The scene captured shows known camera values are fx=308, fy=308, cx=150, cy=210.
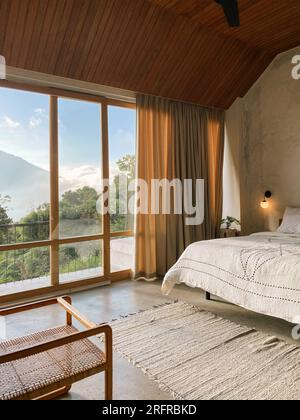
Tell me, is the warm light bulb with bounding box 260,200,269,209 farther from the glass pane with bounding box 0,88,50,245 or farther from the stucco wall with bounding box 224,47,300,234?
the glass pane with bounding box 0,88,50,245

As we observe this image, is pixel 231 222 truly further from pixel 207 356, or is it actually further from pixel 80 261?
pixel 207 356

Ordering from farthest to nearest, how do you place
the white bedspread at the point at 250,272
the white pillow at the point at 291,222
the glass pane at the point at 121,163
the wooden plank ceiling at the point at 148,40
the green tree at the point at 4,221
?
the glass pane at the point at 121,163 < the white pillow at the point at 291,222 < the green tree at the point at 4,221 < the wooden plank ceiling at the point at 148,40 < the white bedspread at the point at 250,272

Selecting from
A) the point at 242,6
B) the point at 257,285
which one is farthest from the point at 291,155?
the point at 257,285

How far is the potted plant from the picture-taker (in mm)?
4785

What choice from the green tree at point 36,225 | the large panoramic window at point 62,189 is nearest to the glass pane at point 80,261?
the large panoramic window at point 62,189

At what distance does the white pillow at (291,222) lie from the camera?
3887mm

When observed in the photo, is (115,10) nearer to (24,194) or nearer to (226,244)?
Result: (24,194)

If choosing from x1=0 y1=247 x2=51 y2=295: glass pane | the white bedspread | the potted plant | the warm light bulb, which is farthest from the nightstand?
x1=0 y1=247 x2=51 y2=295: glass pane

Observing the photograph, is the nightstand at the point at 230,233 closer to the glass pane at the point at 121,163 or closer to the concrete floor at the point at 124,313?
Answer: the concrete floor at the point at 124,313

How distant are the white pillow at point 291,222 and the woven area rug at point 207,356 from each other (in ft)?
5.67

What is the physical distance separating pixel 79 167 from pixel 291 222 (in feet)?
9.19

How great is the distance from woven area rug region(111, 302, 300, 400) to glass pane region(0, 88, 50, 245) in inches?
61.5

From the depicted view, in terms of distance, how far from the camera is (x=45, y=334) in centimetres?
190
